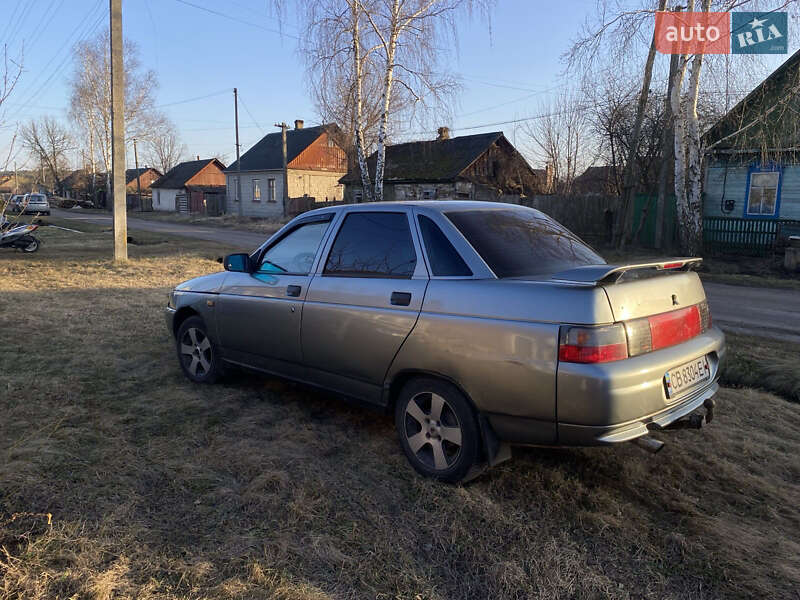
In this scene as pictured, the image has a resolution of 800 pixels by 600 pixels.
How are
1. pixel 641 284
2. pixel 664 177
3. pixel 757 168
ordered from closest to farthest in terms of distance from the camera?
pixel 641 284 → pixel 664 177 → pixel 757 168

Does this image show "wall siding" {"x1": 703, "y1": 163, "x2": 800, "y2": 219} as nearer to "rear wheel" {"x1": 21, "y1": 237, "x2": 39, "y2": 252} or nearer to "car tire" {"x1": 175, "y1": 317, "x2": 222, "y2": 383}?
"car tire" {"x1": 175, "y1": 317, "x2": 222, "y2": 383}

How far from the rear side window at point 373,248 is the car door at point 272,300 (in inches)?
9.2

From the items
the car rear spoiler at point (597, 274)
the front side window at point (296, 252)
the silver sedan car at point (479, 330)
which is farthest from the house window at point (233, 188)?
the car rear spoiler at point (597, 274)

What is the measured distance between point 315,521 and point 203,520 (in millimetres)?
564

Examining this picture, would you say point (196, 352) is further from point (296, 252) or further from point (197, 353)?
point (296, 252)

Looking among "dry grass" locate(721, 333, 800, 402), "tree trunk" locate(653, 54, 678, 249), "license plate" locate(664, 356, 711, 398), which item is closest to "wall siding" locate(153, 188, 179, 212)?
"tree trunk" locate(653, 54, 678, 249)

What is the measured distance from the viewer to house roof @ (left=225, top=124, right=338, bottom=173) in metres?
42.8

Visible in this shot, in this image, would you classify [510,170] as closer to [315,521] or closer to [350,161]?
[350,161]

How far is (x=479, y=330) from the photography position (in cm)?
308

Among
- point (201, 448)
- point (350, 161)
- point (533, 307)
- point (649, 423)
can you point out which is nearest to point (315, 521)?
point (201, 448)

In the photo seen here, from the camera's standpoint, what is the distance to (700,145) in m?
15.5

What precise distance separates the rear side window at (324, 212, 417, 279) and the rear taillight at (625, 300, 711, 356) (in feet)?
4.28

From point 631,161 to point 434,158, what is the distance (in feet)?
56.1

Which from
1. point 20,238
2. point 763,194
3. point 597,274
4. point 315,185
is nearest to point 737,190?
point 763,194
